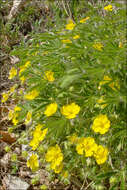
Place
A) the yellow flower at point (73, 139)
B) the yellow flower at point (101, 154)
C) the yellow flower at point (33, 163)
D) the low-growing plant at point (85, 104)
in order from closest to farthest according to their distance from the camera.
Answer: the low-growing plant at point (85, 104)
the yellow flower at point (101, 154)
the yellow flower at point (73, 139)
the yellow flower at point (33, 163)

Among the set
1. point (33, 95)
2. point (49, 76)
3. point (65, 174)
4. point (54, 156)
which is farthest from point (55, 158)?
point (49, 76)

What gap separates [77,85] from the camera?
2037 mm

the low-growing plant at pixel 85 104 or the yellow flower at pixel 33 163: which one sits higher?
the low-growing plant at pixel 85 104

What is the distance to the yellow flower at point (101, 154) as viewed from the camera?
190 cm

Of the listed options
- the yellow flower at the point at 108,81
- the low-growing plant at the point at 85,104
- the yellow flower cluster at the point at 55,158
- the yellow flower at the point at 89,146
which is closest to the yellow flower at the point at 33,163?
the low-growing plant at the point at 85,104

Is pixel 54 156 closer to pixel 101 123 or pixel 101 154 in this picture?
pixel 101 154

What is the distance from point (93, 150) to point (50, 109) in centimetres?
42

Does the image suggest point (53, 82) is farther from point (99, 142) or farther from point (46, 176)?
point (46, 176)

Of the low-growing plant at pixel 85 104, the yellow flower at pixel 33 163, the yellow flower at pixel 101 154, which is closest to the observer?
the low-growing plant at pixel 85 104

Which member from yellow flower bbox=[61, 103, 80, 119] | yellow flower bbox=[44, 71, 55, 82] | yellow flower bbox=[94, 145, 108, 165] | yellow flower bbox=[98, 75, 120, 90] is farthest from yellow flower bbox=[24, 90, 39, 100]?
yellow flower bbox=[94, 145, 108, 165]

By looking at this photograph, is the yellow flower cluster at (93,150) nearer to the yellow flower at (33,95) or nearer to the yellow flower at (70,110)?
the yellow flower at (70,110)

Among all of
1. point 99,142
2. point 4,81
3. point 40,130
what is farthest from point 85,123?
point 4,81

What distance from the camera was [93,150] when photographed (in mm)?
1931

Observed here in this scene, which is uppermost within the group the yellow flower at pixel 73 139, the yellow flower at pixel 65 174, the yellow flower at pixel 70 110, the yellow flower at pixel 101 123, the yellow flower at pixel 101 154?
the yellow flower at pixel 70 110
